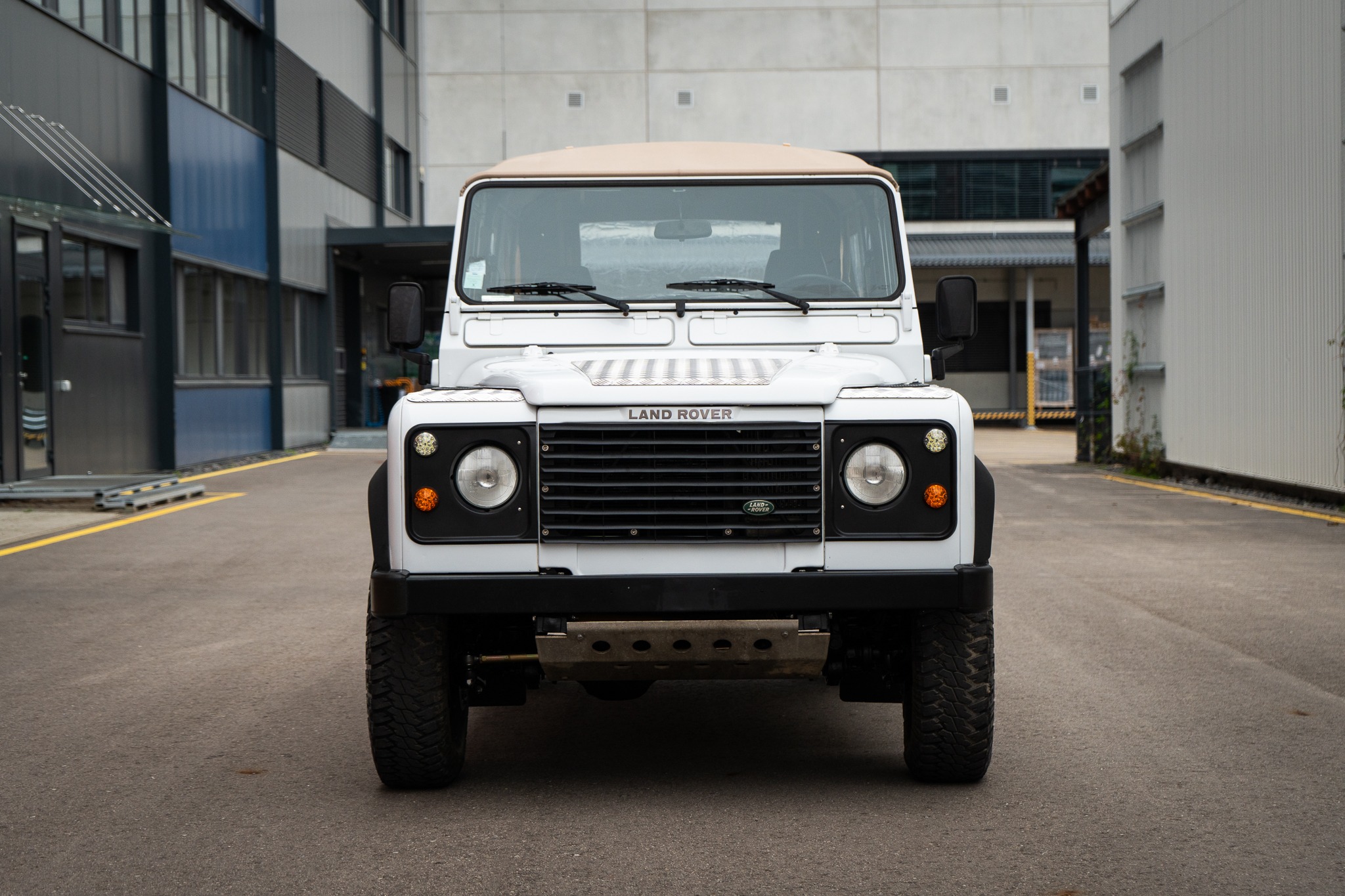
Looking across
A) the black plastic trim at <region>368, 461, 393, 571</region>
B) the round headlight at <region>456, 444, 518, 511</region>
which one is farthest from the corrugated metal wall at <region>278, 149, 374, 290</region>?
the round headlight at <region>456, 444, 518, 511</region>

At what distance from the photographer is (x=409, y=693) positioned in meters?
4.30

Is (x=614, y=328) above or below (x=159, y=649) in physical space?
above

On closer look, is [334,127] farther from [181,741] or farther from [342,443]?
[181,741]

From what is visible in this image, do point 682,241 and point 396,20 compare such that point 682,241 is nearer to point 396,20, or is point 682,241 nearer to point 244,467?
point 244,467

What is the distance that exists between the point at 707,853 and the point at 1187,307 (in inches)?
572

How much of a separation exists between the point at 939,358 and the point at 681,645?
216 centimetres

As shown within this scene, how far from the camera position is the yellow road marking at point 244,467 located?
1830cm

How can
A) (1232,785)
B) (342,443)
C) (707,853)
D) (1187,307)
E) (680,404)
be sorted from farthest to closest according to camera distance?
(342,443), (1187,307), (1232,785), (680,404), (707,853)

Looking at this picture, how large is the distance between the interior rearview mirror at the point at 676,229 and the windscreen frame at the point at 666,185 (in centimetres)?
18

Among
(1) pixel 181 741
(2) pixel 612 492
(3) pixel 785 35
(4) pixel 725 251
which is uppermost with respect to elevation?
(3) pixel 785 35

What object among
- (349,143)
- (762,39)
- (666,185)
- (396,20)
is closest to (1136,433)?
(666,185)

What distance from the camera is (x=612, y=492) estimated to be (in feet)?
13.7

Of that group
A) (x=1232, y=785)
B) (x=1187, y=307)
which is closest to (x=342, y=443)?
(x=1187, y=307)

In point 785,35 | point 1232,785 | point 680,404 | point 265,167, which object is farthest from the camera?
point 785,35
